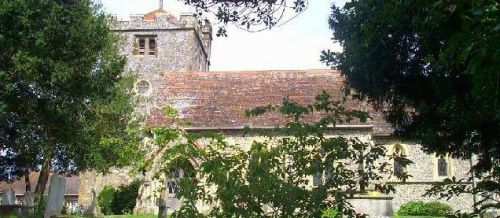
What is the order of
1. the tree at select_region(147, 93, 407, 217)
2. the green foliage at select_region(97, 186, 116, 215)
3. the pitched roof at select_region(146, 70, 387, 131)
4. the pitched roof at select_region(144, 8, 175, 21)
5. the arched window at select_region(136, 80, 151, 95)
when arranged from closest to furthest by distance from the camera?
the tree at select_region(147, 93, 407, 217), the pitched roof at select_region(146, 70, 387, 131), the green foliage at select_region(97, 186, 116, 215), the arched window at select_region(136, 80, 151, 95), the pitched roof at select_region(144, 8, 175, 21)

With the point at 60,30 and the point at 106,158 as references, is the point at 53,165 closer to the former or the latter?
the point at 106,158

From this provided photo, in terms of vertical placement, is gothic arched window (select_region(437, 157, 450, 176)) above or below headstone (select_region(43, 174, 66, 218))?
below

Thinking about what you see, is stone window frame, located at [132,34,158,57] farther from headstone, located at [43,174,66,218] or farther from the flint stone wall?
headstone, located at [43,174,66,218]

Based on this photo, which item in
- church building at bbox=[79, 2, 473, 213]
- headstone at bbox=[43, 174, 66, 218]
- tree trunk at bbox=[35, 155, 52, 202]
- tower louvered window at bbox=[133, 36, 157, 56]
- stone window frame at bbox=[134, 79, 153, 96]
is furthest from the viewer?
tower louvered window at bbox=[133, 36, 157, 56]

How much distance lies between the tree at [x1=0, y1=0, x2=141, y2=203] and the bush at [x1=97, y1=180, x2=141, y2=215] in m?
4.18

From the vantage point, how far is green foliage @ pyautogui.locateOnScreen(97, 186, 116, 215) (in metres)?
24.0

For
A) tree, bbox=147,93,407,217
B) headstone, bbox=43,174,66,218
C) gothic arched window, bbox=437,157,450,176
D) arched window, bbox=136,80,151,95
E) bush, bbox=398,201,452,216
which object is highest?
arched window, bbox=136,80,151,95

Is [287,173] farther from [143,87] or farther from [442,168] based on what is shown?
[143,87]

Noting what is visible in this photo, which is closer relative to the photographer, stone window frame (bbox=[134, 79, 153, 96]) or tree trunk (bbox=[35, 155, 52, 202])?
tree trunk (bbox=[35, 155, 52, 202])

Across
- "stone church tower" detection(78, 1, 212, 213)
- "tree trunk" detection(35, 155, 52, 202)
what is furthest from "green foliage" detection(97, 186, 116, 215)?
"stone church tower" detection(78, 1, 212, 213)

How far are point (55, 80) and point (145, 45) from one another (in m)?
20.3

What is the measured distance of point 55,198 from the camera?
11.2m

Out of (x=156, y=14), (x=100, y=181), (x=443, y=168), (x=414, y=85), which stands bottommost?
(x=100, y=181)

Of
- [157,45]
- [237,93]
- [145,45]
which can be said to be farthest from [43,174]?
[157,45]
